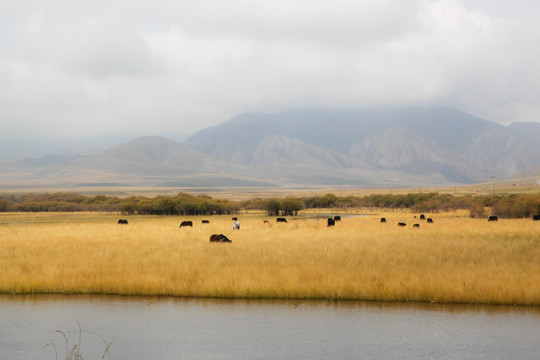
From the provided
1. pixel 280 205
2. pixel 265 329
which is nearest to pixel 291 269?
pixel 265 329

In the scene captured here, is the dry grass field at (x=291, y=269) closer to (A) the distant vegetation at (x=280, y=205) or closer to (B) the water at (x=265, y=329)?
(B) the water at (x=265, y=329)

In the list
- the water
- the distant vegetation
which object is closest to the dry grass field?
the water

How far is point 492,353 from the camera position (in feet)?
39.4

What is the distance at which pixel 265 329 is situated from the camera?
13984 millimetres

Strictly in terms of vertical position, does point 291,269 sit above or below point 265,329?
above

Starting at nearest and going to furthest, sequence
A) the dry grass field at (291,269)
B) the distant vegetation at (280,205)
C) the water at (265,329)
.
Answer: the water at (265,329) < the dry grass field at (291,269) < the distant vegetation at (280,205)

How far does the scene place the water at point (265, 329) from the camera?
12172 mm

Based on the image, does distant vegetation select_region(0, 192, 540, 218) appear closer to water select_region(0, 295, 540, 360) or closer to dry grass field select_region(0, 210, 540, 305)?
dry grass field select_region(0, 210, 540, 305)

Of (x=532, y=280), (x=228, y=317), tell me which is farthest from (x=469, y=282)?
(x=228, y=317)

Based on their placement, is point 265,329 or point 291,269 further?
point 291,269

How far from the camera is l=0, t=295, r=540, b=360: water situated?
12172mm

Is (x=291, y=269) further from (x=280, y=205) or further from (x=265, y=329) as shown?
(x=280, y=205)

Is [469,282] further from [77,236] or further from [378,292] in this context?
[77,236]

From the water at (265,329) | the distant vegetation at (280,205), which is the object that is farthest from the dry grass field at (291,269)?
the distant vegetation at (280,205)
